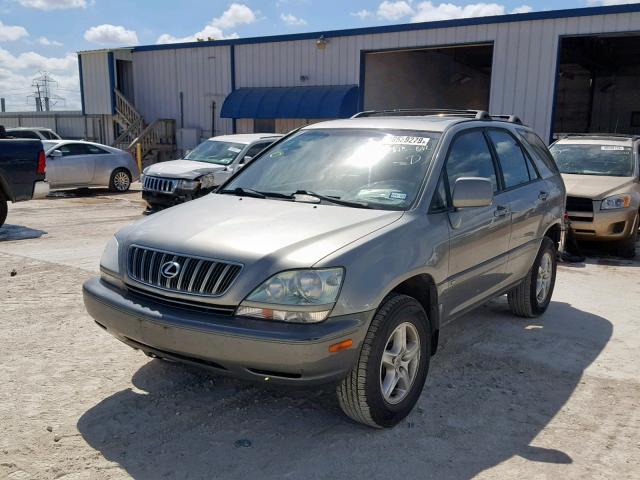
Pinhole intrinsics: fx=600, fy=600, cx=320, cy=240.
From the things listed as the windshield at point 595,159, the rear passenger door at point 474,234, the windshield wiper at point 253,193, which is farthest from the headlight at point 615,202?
the windshield wiper at point 253,193

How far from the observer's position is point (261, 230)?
136 inches

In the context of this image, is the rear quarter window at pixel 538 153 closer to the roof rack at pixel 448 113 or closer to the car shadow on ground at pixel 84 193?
the roof rack at pixel 448 113

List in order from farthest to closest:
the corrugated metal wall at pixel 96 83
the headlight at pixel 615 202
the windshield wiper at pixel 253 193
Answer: the corrugated metal wall at pixel 96 83
the headlight at pixel 615 202
the windshield wiper at pixel 253 193

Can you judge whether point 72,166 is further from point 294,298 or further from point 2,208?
point 294,298

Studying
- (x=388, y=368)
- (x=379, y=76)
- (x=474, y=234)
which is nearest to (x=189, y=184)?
(x=474, y=234)

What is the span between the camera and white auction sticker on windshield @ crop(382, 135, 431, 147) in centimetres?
424

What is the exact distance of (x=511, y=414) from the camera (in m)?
3.80

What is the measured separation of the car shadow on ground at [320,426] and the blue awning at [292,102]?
16301 millimetres

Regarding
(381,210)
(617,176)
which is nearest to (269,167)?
(381,210)

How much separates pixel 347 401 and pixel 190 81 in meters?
23.6

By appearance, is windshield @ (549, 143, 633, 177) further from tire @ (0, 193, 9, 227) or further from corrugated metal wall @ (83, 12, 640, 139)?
tire @ (0, 193, 9, 227)

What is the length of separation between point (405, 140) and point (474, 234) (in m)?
0.83

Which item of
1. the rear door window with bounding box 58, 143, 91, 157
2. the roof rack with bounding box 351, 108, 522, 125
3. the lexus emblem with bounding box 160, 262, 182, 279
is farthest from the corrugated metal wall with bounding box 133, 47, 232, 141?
the lexus emblem with bounding box 160, 262, 182, 279

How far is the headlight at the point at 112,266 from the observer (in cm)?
365
